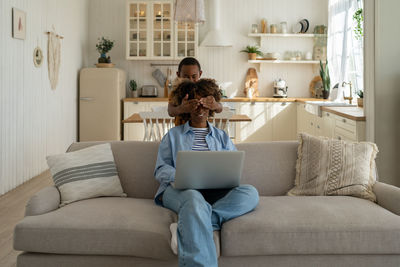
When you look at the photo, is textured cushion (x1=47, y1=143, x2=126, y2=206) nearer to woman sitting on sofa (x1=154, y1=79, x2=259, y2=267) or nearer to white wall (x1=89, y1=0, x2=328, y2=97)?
woman sitting on sofa (x1=154, y1=79, x2=259, y2=267)

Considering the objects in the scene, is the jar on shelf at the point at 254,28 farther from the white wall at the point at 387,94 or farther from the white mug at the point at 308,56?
the white wall at the point at 387,94

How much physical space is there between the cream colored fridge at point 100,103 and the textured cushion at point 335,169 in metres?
4.94

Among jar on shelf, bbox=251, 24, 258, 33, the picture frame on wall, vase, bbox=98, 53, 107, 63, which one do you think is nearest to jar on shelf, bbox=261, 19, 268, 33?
jar on shelf, bbox=251, 24, 258, 33

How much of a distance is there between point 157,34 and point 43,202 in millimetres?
5791

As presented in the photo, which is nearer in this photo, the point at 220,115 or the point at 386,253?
the point at 386,253

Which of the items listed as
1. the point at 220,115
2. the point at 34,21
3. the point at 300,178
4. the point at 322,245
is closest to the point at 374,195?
the point at 300,178

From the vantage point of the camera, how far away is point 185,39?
7961 mm

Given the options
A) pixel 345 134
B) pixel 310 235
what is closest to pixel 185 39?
pixel 345 134

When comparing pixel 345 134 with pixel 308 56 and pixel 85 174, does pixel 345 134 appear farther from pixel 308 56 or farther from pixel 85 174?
pixel 308 56

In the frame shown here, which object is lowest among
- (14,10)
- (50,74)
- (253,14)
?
(50,74)

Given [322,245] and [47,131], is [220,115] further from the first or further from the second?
[47,131]

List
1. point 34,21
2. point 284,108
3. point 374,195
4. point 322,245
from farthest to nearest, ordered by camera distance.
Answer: point 284,108
point 34,21
point 374,195
point 322,245

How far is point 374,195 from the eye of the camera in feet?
9.21

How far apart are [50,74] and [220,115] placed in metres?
2.93
